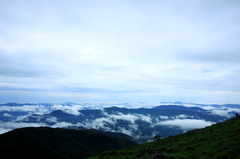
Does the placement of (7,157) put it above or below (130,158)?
below

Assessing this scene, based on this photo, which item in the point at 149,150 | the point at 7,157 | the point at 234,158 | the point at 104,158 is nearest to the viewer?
the point at 234,158

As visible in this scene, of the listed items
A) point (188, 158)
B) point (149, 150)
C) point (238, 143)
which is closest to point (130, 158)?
point (149, 150)

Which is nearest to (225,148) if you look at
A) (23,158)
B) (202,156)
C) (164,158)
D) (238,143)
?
(238,143)

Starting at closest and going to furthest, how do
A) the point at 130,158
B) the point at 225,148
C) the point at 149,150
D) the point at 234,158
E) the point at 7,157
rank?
the point at 234,158 → the point at 225,148 → the point at 130,158 → the point at 149,150 → the point at 7,157

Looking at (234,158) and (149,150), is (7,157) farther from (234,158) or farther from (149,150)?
(234,158)

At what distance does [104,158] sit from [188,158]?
1889cm

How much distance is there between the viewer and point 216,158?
51.6 ft

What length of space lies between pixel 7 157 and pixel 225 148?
25989 cm

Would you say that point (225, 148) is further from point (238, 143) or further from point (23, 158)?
point (23, 158)

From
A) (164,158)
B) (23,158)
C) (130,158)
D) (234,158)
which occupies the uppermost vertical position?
(234,158)

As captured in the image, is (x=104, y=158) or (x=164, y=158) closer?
(x=164, y=158)

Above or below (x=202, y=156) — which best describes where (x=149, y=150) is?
below

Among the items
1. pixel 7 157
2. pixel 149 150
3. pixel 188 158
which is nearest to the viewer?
pixel 188 158

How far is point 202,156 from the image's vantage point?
17219mm
